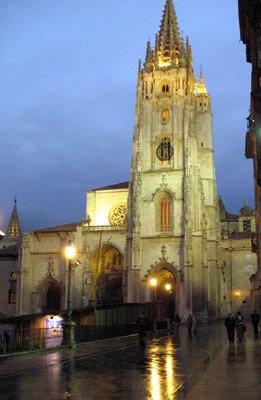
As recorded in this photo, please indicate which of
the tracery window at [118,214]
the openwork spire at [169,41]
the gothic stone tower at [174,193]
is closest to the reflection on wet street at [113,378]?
the gothic stone tower at [174,193]

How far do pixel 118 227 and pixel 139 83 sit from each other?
16583mm

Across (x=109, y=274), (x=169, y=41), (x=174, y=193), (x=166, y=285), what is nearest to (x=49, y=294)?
(x=109, y=274)

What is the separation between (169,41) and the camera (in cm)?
5869

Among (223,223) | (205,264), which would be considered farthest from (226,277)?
(223,223)

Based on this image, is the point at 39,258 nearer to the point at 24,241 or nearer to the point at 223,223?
the point at 24,241

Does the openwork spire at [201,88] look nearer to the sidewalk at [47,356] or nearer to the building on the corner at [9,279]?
the building on the corner at [9,279]

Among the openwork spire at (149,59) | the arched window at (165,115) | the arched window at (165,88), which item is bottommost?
the arched window at (165,115)

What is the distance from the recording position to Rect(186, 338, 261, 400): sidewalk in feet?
30.7

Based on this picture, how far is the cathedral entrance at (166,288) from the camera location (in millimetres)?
49594

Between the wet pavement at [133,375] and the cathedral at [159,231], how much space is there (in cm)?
2909

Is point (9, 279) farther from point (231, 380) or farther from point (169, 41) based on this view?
point (231, 380)

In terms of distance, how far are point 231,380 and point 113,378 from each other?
9.46 feet

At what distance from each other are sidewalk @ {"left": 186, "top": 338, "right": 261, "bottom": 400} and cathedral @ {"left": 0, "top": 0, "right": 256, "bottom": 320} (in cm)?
3163

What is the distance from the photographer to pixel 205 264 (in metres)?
48.4
